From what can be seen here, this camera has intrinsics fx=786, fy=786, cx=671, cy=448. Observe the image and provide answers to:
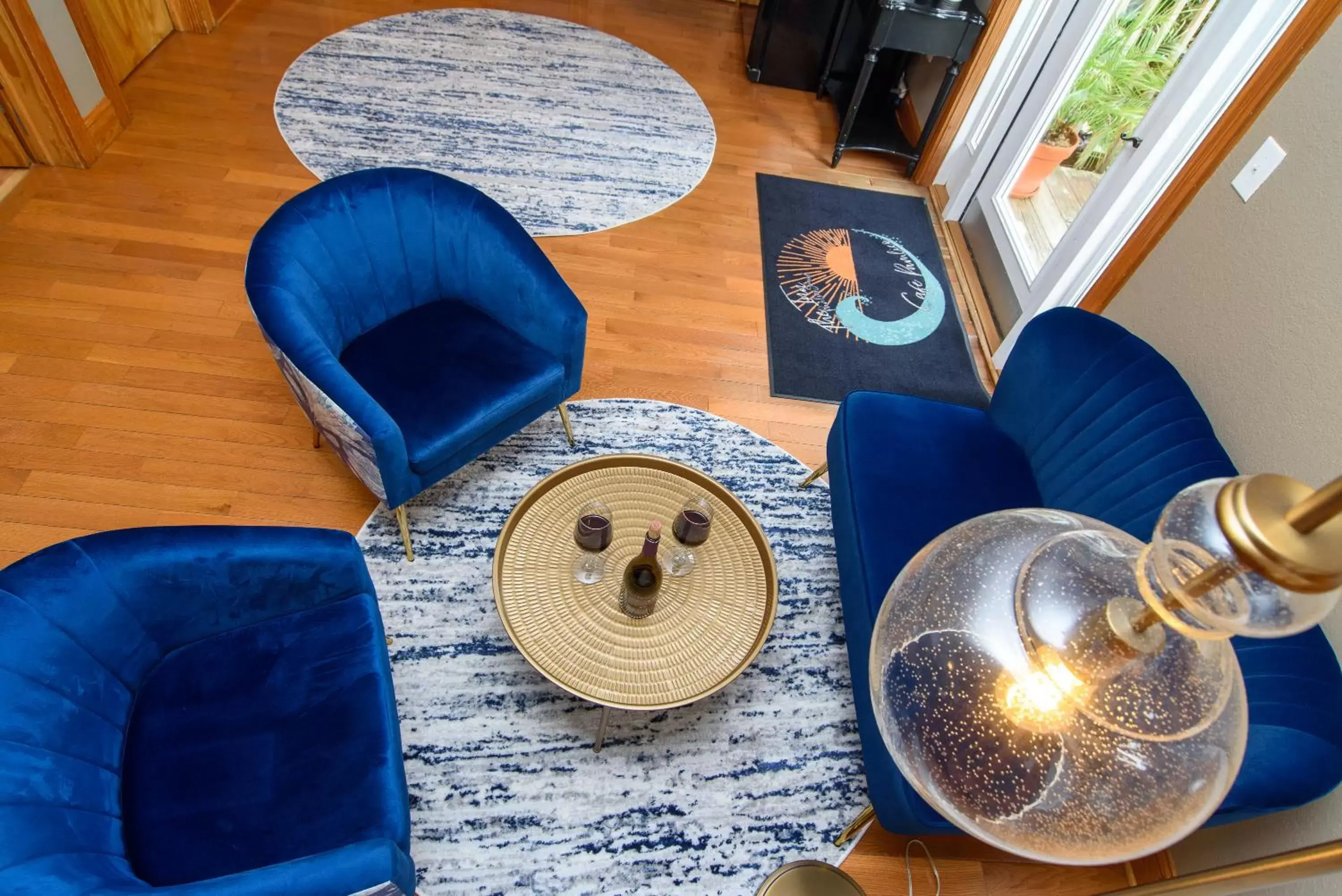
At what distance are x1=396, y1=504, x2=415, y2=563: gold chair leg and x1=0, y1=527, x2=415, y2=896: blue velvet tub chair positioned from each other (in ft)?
1.70

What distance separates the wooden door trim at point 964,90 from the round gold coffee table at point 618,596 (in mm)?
2601

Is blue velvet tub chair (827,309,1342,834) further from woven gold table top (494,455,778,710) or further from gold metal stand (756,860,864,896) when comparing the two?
woven gold table top (494,455,778,710)

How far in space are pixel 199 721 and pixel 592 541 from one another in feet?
2.93

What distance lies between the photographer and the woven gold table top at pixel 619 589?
1855 millimetres

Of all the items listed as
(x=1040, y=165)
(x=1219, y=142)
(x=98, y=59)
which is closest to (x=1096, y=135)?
(x=1040, y=165)

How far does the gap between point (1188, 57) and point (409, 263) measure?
240 centimetres

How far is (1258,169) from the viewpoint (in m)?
2.03

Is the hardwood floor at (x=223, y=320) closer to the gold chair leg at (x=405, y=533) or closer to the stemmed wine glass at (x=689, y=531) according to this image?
the gold chair leg at (x=405, y=533)

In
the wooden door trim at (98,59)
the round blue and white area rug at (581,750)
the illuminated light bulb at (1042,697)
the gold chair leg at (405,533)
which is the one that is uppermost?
the illuminated light bulb at (1042,697)

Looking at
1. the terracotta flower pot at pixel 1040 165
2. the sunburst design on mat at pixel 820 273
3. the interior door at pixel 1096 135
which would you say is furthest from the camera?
the sunburst design on mat at pixel 820 273

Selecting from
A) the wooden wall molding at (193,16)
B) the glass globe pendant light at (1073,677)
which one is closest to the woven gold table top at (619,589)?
the glass globe pendant light at (1073,677)

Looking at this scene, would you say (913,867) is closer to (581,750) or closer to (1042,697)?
(581,750)

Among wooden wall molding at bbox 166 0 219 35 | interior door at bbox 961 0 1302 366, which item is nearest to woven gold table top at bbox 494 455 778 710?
interior door at bbox 961 0 1302 366

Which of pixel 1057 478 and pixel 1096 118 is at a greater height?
pixel 1096 118
